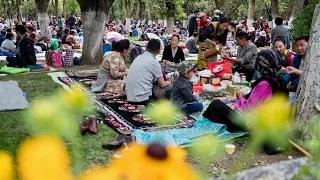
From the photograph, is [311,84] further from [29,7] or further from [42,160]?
[29,7]

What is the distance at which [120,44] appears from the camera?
6770 millimetres

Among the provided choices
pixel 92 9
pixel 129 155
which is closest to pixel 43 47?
pixel 92 9

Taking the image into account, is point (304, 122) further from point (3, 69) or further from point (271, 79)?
point (3, 69)

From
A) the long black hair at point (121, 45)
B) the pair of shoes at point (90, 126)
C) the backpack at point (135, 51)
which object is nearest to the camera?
the pair of shoes at point (90, 126)

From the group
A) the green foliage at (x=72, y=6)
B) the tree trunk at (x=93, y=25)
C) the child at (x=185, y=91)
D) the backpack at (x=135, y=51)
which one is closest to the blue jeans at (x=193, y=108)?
the child at (x=185, y=91)

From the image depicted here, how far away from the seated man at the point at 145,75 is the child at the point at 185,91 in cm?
64

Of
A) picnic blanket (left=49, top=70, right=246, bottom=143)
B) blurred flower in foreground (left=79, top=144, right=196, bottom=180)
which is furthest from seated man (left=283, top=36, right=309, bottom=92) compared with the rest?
blurred flower in foreground (left=79, top=144, right=196, bottom=180)

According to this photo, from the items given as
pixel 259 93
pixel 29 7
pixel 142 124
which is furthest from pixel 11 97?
pixel 29 7

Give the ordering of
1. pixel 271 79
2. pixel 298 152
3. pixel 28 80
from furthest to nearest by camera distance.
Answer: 1. pixel 28 80
2. pixel 271 79
3. pixel 298 152

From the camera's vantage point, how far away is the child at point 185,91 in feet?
17.6

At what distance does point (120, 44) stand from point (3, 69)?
4.09 meters

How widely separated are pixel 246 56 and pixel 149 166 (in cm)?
724

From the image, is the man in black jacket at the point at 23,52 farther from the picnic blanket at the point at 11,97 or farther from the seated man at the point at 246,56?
the seated man at the point at 246,56

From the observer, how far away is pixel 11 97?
21.6ft
